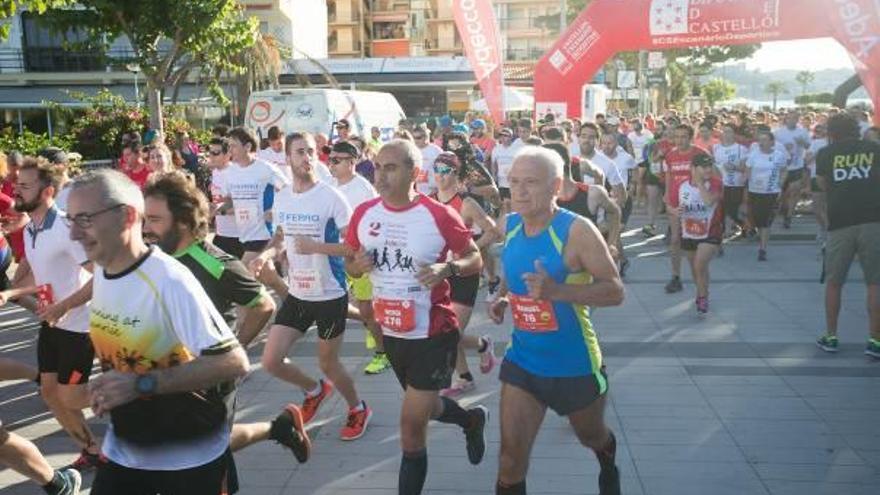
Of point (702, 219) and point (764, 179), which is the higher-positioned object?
point (764, 179)

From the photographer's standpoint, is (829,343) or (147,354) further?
(829,343)

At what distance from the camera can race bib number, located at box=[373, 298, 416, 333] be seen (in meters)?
3.97

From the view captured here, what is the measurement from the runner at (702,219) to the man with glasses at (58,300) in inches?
231

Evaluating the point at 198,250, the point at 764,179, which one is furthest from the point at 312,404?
the point at 764,179

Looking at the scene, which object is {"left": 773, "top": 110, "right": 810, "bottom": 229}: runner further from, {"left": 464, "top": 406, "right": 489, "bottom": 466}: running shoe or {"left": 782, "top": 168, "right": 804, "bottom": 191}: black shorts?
{"left": 464, "top": 406, "right": 489, "bottom": 466}: running shoe

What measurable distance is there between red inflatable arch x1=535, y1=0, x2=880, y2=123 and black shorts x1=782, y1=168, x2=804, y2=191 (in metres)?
1.87

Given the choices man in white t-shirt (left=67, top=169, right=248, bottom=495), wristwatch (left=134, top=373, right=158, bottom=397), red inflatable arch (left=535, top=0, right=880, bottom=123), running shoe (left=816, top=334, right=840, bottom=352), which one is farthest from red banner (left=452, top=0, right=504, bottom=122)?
wristwatch (left=134, top=373, right=158, bottom=397)

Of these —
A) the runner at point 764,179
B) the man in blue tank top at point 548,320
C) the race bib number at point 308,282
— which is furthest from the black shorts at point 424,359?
the runner at point 764,179

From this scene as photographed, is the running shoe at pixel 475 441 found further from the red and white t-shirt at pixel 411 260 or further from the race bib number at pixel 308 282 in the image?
the race bib number at pixel 308 282

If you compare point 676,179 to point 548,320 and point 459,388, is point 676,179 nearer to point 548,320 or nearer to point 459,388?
point 459,388

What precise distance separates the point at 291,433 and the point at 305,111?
12865 mm

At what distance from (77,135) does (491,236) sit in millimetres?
13560

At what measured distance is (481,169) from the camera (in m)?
7.32

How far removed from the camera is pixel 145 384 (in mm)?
2420
